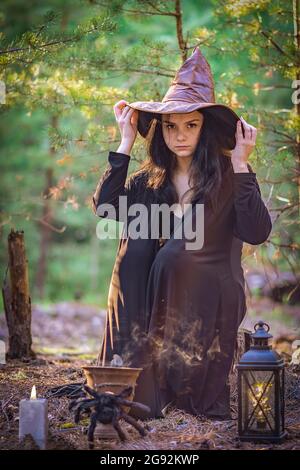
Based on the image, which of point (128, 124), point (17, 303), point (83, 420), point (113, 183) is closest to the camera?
point (83, 420)

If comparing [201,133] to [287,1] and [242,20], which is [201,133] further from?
[242,20]

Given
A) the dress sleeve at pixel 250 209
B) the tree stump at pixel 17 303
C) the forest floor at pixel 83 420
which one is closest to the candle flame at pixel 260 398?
the forest floor at pixel 83 420

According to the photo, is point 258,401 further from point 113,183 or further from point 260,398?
point 113,183

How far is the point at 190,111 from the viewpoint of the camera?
11.7 ft

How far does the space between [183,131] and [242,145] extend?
0.33 meters

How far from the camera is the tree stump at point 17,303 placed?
16.2 feet

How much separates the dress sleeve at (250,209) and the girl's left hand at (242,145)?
75mm

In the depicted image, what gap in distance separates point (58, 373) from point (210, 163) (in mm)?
1665

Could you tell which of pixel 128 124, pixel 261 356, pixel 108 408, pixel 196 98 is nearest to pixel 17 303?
pixel 128 124

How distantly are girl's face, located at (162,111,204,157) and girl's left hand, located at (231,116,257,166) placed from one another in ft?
0.72

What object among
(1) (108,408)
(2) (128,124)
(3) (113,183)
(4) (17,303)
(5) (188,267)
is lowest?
(1) (108,408)

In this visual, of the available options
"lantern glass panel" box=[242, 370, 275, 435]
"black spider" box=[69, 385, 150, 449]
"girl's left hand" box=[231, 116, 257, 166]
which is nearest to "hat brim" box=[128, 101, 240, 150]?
"girl's left hand" box=[231, 116, 257, 166]

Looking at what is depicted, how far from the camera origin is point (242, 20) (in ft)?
17.0

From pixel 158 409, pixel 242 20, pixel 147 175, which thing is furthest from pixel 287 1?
pixel 158 409
